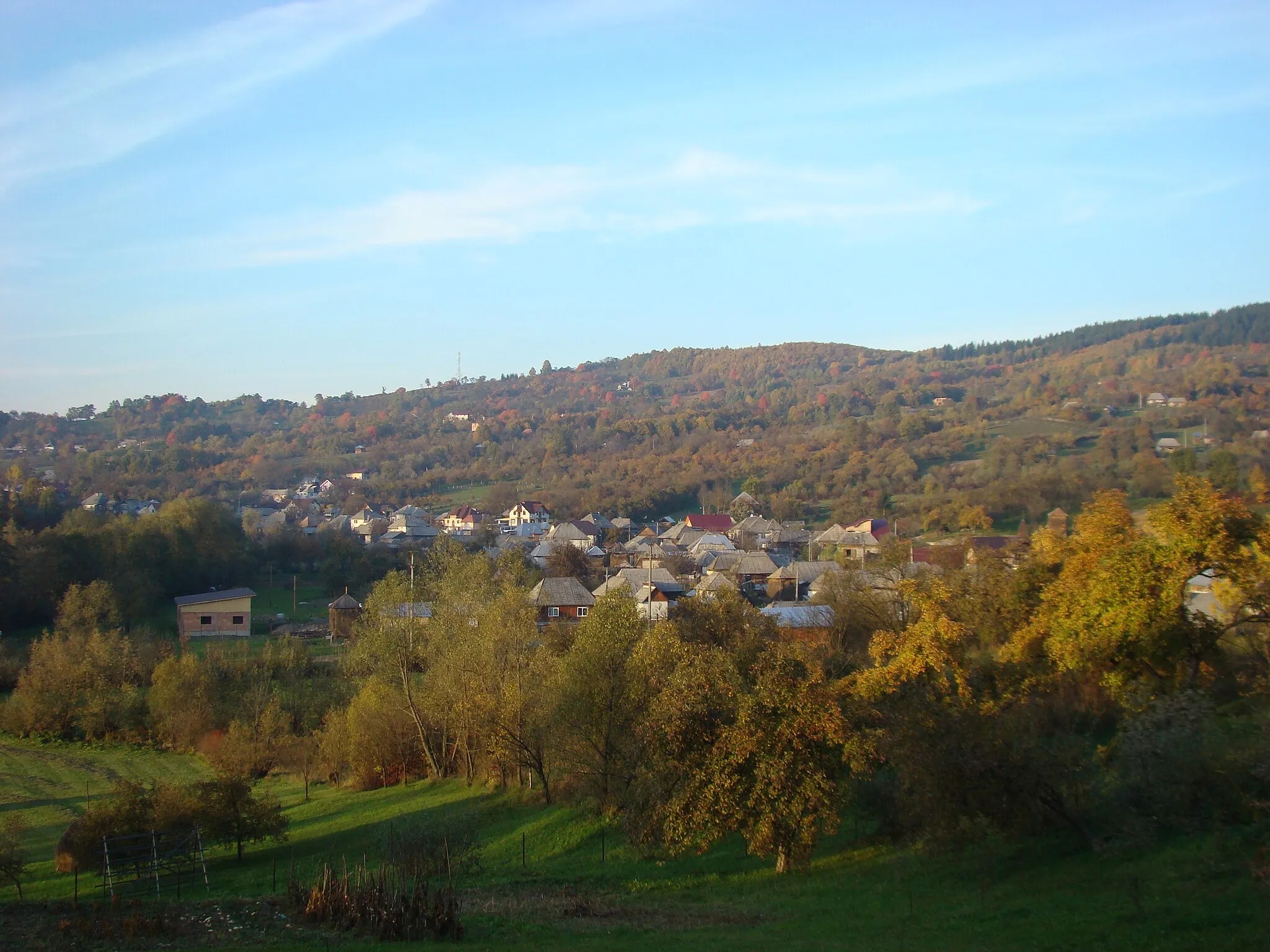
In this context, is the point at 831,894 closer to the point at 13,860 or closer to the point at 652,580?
the point at 13,860

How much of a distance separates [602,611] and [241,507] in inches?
3663

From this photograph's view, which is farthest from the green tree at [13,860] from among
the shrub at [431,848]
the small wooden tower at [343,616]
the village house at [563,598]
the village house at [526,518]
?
the village house at [526,518]

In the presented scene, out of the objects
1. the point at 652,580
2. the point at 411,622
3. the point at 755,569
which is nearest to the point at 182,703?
the point at 411,622

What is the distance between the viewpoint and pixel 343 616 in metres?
47.4

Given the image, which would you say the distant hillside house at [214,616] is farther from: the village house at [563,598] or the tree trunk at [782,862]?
the tree trunk at [782,862]

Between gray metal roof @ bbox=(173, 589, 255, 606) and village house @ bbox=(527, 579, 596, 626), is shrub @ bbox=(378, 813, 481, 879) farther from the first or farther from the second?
gray metal roof @ bbox=(173, 589, 255, 606)

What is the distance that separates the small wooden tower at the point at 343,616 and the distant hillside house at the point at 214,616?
440 centimetres

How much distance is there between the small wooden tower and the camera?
46.4m

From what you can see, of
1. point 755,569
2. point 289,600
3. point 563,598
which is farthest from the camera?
point 755,569

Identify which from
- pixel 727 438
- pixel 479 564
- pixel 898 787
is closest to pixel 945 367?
pixel 727 438

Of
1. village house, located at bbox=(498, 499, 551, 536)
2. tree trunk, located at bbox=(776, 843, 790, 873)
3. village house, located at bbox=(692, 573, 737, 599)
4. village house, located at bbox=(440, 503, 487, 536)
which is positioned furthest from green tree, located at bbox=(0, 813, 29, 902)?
village house, located at bbox=(498, 499, 551, 536)

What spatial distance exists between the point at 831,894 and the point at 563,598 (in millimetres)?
34444

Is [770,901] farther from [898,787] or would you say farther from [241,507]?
[241,507]

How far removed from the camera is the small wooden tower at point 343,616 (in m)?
46.4
